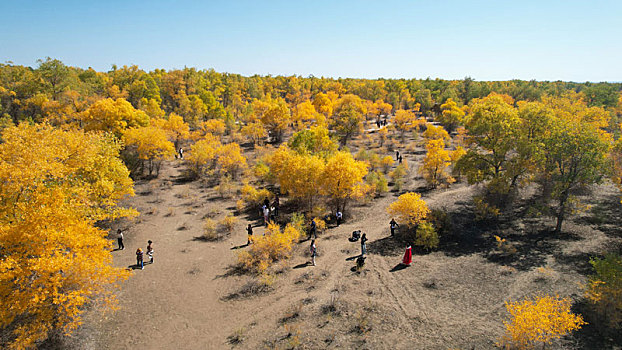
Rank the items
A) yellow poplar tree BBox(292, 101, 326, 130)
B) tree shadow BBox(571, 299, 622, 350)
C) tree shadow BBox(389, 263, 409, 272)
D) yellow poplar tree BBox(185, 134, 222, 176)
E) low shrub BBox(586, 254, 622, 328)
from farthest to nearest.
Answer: yellow poplar tree BBox(292, 101, 326, 130) → yellow poplar tree BBox(185, 134, 222, 176) → tree shadow BBox(389, 263, 409, 272) → low shrub BBox(586, 254, 622, 328) → tree shadow BBox(571, 299, 622, 350)

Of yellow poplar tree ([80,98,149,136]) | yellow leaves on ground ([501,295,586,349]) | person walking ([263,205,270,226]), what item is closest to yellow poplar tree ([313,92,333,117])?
yellow poplar tree ([80,98,149,136])

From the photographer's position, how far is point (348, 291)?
1344 centimetres

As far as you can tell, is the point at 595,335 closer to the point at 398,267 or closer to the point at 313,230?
the point at 398,267

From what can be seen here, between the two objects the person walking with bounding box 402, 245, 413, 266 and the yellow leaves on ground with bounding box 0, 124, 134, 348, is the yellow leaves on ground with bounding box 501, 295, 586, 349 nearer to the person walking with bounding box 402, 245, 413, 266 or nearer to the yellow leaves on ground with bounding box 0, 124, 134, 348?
the person walking with bounding box 402, 245, 413, 266

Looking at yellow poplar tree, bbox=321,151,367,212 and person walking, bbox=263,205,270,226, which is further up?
yellow poplar tree, bbox=321,151,367,212

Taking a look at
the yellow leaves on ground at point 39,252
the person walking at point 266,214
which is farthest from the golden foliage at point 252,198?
the yellow leaves on ground at point 39,252

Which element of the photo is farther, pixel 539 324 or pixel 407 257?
pixel 407 257

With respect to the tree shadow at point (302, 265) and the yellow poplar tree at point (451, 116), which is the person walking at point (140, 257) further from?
the yellow poplar tree at point (451, 116)

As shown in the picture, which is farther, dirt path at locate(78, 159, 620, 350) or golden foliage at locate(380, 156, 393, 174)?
golden foliage at locate(380, 156, 393, 174)

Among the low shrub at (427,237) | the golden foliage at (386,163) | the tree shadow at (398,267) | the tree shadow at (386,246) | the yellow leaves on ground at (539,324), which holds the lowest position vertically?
the tree shadow at (398,267)

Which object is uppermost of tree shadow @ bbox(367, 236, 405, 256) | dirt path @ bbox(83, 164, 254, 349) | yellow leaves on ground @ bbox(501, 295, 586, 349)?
yellow leaves on ground @ bbox(501, 295, 586, 349)

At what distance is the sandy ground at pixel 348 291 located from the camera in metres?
10.9

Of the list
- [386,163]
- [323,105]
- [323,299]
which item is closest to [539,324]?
[323,299]

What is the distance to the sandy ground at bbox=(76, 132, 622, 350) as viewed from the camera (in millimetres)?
10883
